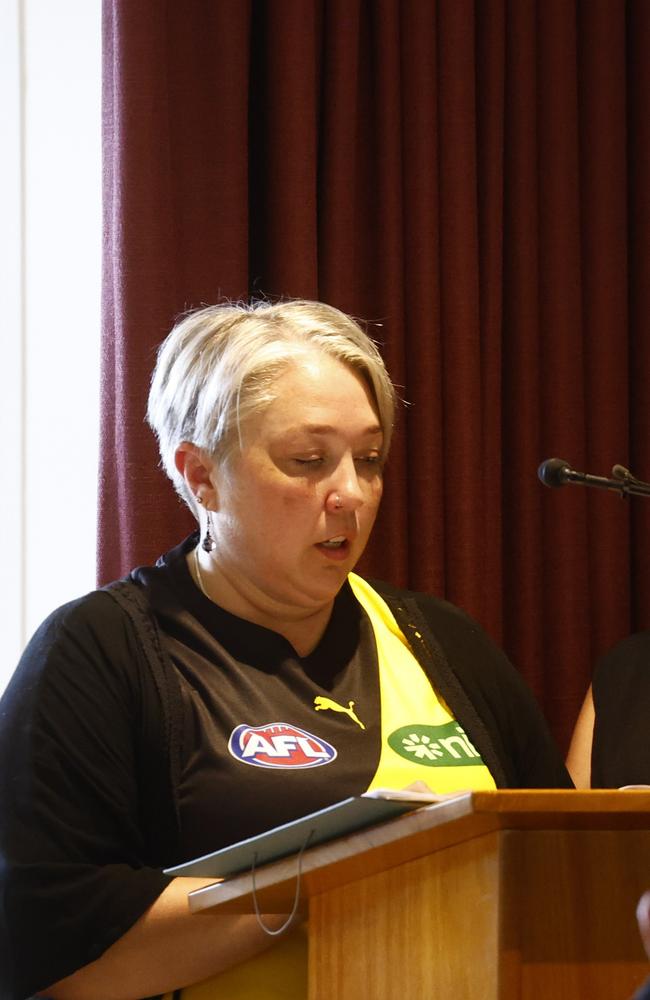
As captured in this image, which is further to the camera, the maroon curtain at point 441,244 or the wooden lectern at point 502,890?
the maroon curtain at point 441,244

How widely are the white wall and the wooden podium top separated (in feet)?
4.55

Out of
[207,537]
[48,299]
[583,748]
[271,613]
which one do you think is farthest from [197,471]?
[583,748]

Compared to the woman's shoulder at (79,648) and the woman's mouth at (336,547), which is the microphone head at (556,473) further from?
the woman's shoulder at (79,648)

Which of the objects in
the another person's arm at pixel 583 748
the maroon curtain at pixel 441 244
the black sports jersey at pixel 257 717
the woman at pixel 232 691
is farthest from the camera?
the maroon curtain at pixel 441 244

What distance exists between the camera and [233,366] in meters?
1.95

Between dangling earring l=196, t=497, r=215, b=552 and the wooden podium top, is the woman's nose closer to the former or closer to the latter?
dangling earring l=196, t=497, r=215, b=552

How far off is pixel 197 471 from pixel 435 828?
3.18ft

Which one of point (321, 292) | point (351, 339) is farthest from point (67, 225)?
point (351, 339)

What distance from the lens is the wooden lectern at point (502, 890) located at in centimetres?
115

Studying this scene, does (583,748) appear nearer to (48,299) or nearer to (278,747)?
(278,747)

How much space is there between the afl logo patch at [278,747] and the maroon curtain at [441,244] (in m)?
0.80

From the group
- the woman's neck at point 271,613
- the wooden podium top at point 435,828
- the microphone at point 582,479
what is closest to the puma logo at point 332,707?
the woman's neck at point 271,613

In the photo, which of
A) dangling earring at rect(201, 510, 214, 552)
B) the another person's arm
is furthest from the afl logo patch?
the another person's arm

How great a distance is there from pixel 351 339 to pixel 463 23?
1164mm
